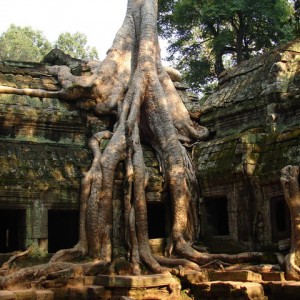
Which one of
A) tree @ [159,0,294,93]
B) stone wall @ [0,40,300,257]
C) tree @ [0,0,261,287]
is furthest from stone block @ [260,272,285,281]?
tree @ [159,0,294,93]

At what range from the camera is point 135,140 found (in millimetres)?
11188

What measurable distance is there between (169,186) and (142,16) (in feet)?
14.5

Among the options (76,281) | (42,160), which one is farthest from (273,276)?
(42,160)

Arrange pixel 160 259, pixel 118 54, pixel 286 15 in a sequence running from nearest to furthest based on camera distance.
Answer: pixel 160 259 < pixel 118 54 < pixel 286 15

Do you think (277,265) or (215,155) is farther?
(215,155)

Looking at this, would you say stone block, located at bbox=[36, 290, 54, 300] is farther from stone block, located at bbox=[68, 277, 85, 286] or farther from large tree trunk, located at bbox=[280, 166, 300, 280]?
large tree trunk, located at bbox=[280, 166, 300, 280]

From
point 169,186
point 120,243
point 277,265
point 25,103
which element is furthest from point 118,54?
point 277,265

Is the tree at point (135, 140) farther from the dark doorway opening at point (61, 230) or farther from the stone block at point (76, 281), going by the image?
the dark doorway opening at point (61, 230)

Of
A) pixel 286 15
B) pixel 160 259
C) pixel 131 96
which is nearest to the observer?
pixel 160 259

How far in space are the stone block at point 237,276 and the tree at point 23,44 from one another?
113ft

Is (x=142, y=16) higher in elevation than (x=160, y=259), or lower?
higher

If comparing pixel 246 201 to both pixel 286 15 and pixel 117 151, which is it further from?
pixel 286 15

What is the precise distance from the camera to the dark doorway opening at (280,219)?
9852 mm

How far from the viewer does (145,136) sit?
12273 mm
